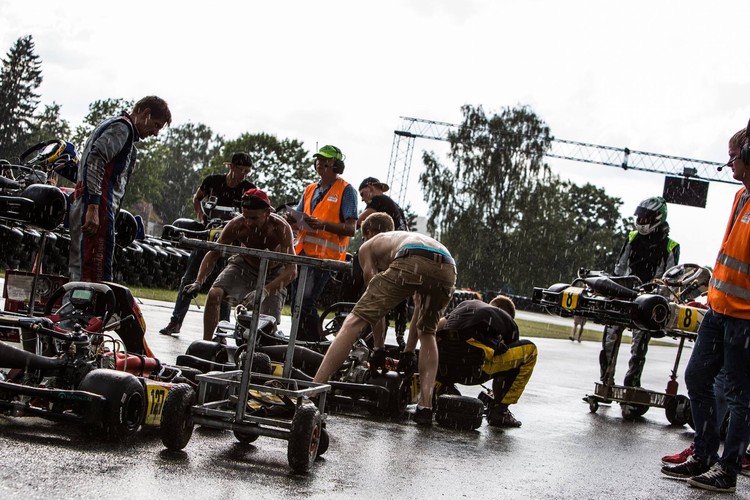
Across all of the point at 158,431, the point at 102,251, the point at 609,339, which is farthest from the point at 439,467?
the point at 609,339

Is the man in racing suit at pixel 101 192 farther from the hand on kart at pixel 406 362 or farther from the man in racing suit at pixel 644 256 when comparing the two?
the man in racing suit at pixel 644 256

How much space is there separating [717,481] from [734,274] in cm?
120

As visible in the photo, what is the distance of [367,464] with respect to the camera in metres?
5.66

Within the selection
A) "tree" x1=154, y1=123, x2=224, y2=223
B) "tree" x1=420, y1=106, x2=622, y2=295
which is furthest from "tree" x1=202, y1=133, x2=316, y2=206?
"tree" x1=154, y1=123, x2=224, y2=223

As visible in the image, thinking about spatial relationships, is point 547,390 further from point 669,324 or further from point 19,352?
point 19,352

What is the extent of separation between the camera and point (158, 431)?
5746mm

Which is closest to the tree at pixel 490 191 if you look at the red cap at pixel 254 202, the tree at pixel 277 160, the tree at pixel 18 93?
the tree at pixel 277 160

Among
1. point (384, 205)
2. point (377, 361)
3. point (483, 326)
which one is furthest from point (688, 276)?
point (377, 361)

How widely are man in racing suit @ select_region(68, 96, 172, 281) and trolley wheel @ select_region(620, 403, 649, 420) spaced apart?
5.28 meters


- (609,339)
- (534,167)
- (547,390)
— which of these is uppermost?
(534,167)

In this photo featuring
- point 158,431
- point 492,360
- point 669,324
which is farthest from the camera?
point 669,324

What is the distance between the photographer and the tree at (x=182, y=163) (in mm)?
122688

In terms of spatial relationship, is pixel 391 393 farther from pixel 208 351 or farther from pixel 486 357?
pixel 208 351

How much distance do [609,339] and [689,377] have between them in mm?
4152
